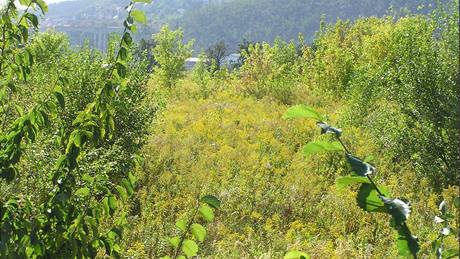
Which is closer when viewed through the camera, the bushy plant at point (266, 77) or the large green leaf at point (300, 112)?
the large green leaf at point (300, 112)

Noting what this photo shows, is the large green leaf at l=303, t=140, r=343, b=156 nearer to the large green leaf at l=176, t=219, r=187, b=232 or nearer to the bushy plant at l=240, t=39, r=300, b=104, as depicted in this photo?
the large green leaf at l=176, t=219, r=187, b=232

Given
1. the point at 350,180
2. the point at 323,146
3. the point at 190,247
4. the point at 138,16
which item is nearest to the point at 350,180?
the point at 350,180

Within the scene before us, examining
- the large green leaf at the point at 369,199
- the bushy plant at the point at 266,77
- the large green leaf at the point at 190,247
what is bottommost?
the large green leaf at the point at 190,247

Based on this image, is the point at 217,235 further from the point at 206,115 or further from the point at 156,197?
the point at 206,115

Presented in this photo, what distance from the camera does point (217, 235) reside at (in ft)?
23.7

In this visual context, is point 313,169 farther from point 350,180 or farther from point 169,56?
point 169,56

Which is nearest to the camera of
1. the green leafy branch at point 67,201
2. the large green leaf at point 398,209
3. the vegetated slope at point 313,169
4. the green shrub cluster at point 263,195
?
the large green leaf at point 398,209

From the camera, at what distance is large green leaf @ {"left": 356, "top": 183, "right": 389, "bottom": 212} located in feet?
3.64

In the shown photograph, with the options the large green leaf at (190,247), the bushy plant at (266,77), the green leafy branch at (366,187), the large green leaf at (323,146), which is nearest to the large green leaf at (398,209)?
the green leafy branch at (366,187)

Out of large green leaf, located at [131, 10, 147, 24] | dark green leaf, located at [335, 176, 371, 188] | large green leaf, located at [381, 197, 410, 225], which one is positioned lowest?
large green leaf, located at [381, 197, 410, 225]

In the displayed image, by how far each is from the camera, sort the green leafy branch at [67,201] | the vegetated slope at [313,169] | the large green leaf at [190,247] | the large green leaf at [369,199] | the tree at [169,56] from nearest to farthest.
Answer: the large green leaf at [369,199] → the large green leaf at [190,247] → the green leafy branch at [67,201] → the vegetated slope at [313,169] → the tree at [169,56]

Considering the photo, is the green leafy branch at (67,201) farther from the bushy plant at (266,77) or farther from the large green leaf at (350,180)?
the bushy plant at (266,77)

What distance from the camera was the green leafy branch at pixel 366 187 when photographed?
102cm

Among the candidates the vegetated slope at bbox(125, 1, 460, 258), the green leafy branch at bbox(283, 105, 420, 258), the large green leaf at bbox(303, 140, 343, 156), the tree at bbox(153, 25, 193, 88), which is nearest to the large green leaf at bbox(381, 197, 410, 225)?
the green leafy branch at bbox(283, 105, 420, 258)
